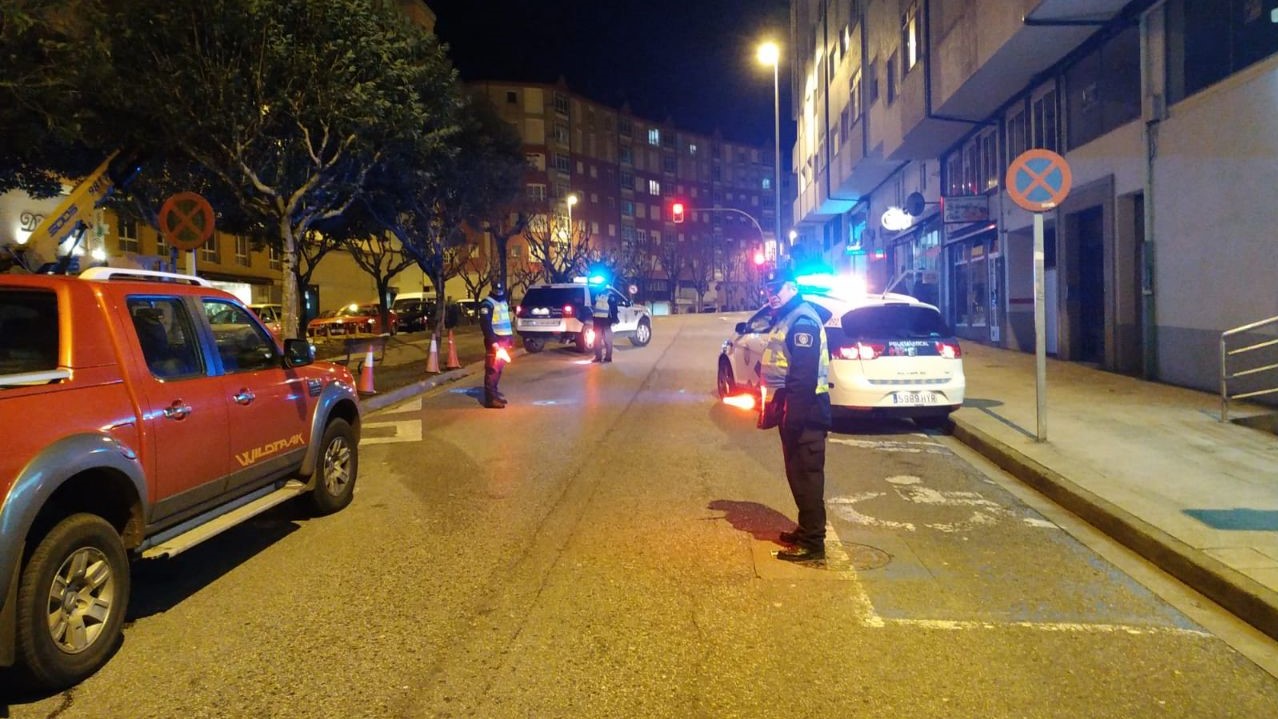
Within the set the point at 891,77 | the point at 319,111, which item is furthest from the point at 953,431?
the point at 891,77

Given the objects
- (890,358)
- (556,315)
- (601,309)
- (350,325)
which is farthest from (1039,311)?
(350,325)

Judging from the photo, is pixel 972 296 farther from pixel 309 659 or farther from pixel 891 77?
pixel 309 659

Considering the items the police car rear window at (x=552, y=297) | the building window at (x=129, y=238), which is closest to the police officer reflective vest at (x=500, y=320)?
the police car rear window at (x=552, y=297)

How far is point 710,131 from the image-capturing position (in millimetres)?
103938

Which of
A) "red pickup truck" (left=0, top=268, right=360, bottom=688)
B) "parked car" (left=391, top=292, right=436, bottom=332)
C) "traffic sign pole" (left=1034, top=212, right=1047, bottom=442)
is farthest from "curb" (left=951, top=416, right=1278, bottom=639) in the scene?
"parked car" (left=391, top=292, right=436, bottom=332)

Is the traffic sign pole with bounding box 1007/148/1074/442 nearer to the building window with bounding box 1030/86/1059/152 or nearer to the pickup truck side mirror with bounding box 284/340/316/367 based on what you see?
the pickup truck side mirror with bounding box 284/340/316/367

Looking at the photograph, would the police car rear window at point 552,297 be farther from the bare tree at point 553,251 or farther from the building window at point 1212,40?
the bare tree at point 553,251

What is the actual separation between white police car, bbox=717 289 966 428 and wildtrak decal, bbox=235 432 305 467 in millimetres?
5433

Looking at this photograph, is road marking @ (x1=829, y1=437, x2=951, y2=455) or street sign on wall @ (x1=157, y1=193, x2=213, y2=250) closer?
road marking @ (x1=829, y1=437, x2=951, y2=455)

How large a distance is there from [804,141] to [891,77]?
73.8 feet

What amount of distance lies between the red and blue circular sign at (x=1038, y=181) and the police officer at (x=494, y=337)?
7167mm

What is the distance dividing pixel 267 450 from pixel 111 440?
1621 millimetres

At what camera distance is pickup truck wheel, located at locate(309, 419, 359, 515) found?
21.9ft

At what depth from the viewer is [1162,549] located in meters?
5.56
